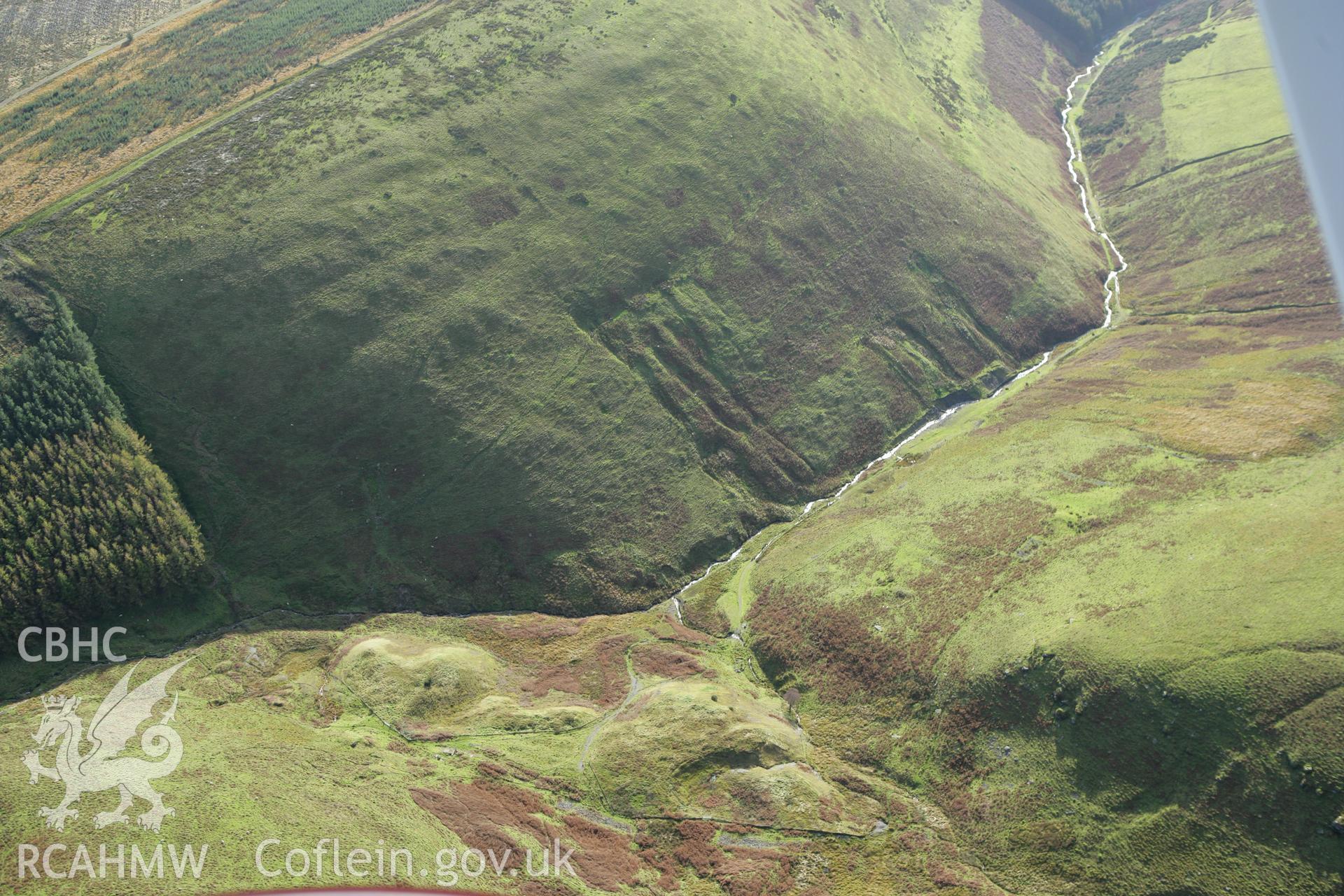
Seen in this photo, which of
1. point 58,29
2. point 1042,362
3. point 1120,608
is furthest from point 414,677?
point 58,29

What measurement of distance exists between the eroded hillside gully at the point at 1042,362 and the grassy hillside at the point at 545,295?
1539 mm

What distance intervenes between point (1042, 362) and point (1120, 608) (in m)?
52.2

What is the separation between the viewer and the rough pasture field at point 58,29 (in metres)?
96.3

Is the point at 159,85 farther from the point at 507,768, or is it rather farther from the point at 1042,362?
the point at 1042,362

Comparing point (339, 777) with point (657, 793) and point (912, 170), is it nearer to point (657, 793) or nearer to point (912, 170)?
point (657, 793)

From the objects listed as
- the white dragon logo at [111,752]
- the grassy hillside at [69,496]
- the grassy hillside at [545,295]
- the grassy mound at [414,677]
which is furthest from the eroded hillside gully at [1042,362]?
the grassy hillside at [69,496]

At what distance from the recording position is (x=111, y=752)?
47.6 meters

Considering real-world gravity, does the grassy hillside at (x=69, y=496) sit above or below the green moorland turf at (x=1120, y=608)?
above

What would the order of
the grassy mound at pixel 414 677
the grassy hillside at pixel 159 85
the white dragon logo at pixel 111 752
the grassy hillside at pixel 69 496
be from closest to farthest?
the white dragon logo at pixel 111 752
the grassy mound at pixel 414 677
the grassy hillside at pixel 69 496
the grassy hillside at pixel 159 85

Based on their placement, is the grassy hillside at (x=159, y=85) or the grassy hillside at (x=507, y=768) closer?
the grassy hillside at (x=507, y=768)

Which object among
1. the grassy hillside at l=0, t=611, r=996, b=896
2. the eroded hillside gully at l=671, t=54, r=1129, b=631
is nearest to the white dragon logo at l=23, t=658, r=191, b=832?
the grassy hillside at l=0, t=611, r=996, b=896

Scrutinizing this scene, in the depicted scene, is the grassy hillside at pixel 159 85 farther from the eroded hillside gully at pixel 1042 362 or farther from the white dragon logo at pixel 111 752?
the eroded hillside gully at pixel 1042 362

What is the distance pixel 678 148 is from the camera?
319 feet

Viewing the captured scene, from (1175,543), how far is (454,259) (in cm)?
6852
